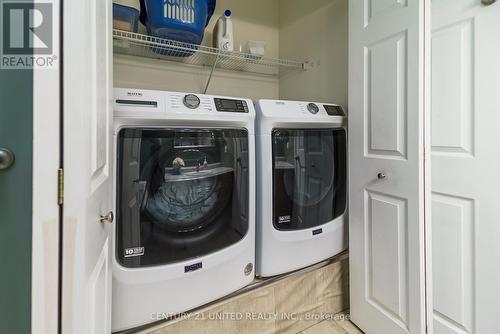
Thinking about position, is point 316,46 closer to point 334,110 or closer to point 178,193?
point 334,110

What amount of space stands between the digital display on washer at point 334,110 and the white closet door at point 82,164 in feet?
3.66

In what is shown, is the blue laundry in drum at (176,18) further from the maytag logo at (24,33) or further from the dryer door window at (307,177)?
the maytag logo at (24,33)

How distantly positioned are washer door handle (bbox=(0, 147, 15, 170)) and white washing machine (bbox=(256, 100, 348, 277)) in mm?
885

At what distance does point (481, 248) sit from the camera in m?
1.14

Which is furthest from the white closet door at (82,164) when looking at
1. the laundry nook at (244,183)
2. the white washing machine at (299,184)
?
the white washing machine at (299,184)

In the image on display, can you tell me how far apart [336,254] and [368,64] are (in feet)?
3.39

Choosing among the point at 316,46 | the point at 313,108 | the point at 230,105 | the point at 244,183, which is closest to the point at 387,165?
the point at 313,108

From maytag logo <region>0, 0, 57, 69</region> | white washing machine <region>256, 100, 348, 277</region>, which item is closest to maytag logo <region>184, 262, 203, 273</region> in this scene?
white washing machine <region>256, 100, 348, 277</region>

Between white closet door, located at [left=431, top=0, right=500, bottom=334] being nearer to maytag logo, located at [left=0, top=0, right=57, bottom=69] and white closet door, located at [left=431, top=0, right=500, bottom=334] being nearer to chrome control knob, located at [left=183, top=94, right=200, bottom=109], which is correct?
chrome control knob, located at [left=183, top=94, right=200, bottom=109]

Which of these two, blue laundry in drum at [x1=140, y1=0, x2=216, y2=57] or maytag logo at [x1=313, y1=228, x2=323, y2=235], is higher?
blue laundry in drum at [x1=140, y1=0, x2=216, y2=57]

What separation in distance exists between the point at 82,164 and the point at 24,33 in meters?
0.24

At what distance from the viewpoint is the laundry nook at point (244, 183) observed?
45cm

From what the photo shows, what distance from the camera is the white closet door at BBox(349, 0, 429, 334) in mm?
1069

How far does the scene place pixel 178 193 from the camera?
1024 millimetres
